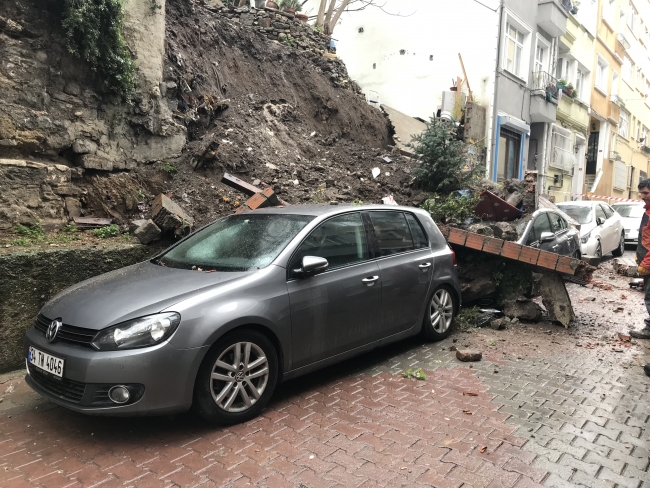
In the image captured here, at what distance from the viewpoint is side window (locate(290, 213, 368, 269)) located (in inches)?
165

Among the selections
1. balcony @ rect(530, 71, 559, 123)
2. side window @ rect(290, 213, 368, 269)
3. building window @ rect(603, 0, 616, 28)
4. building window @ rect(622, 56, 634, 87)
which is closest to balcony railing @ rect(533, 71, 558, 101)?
balcony @ rect(530, 71, 559, 123)

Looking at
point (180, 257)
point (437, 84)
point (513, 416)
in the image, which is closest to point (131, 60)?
point (180, 257)

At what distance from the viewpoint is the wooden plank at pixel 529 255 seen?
6105 millimetres

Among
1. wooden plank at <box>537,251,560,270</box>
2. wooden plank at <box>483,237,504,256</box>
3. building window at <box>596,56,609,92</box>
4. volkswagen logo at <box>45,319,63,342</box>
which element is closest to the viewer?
volkswagen logo at <box>45,319,63,342</box>

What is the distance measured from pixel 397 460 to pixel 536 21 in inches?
766

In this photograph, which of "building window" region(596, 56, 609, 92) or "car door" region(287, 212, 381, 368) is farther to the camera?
"building window" region(596, 56, 609, 92)

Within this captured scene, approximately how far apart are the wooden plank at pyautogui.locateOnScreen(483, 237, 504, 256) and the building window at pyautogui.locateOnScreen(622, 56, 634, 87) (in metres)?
29.4

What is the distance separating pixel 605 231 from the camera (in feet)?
38.2

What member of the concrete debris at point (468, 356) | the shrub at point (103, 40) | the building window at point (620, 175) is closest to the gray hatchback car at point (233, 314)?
the concrete debris at point (468, 356)

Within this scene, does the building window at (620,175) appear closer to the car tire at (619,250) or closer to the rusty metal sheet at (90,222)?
the car tire at (619,250)

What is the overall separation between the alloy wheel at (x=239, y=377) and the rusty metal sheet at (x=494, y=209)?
5.99 metres

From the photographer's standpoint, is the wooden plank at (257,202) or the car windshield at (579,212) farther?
the car windshield at (579,212)

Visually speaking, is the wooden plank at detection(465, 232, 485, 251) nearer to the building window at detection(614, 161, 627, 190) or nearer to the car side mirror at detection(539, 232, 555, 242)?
the car side mirror at detection(539, 232, 555, 242)

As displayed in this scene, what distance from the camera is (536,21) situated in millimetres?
18281
